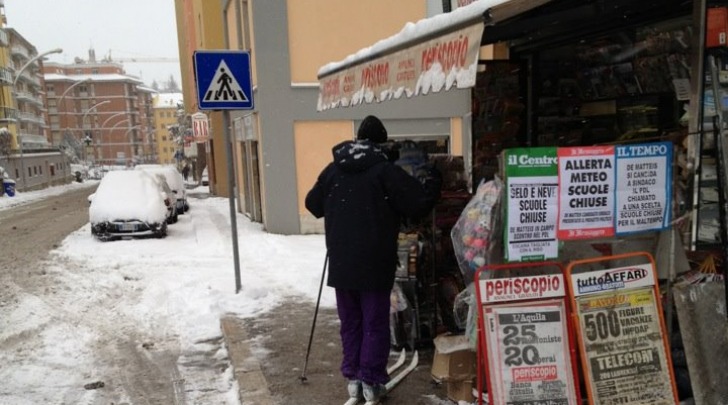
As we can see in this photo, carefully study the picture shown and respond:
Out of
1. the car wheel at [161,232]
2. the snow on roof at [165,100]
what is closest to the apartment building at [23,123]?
the car wheel at [161,232]

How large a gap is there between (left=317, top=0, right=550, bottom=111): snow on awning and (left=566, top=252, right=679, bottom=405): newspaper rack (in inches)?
58.8

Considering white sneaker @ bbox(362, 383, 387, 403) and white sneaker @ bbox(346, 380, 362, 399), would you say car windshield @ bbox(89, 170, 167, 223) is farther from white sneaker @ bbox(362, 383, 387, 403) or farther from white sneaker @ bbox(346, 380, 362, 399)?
white sneaker @ bbox(362, 383, 387, 403)

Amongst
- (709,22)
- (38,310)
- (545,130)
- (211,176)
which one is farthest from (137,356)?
(211,176)

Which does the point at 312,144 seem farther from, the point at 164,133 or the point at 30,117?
the point at 164,133

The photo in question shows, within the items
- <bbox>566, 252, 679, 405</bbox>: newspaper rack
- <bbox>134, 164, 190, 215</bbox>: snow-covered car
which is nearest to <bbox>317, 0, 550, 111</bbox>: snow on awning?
<bbox>566, 252, 679, 405</bbox>: newspaper rack

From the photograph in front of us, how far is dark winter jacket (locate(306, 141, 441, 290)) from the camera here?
3.71 meters

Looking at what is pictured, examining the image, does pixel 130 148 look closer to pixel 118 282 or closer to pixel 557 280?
pixel 118 282

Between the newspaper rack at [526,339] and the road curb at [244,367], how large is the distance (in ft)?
5.68

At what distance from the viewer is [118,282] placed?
341 inches

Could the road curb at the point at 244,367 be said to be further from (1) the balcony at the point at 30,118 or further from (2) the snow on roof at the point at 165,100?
(2) the snow on roof at the point at 165,100

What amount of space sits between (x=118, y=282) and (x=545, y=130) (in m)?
6.83

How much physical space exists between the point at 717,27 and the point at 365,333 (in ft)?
9.74

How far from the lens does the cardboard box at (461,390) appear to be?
384 cm

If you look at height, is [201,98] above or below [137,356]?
above
